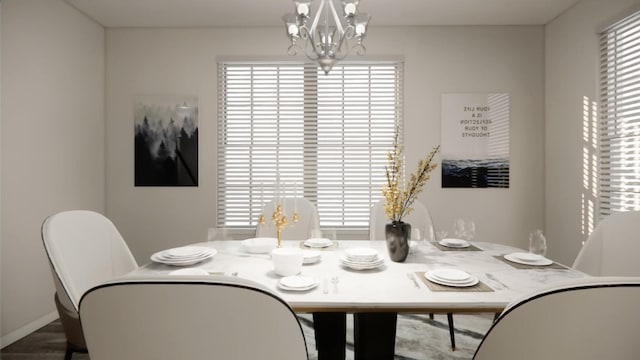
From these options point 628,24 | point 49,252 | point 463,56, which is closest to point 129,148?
point 49,252

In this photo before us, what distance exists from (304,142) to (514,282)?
244cm

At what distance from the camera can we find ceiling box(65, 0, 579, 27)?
2.91 meters

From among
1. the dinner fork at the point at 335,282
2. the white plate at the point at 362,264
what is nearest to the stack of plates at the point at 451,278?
the white plate at the point at 362,264

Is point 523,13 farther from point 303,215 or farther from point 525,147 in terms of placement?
point 303,215

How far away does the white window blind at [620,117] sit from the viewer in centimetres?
239

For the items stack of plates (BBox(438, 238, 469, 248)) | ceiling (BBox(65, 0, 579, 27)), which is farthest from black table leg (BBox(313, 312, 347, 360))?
ceiling (BBox(65, 0, 579, 27))

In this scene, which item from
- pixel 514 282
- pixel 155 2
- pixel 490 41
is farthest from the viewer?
pixel 490 41

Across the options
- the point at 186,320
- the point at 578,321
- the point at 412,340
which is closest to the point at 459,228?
the point at 412,340

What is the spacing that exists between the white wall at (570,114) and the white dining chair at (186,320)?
3.07 metres

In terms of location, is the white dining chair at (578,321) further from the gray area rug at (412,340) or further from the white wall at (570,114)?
the white wall at (570,114)

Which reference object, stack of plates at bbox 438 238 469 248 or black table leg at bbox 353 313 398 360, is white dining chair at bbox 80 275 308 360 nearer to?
black table leg at bbox 353 313 398 360

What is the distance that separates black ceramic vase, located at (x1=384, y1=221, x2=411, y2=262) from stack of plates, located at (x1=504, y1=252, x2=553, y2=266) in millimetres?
503

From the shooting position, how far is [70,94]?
297 cm

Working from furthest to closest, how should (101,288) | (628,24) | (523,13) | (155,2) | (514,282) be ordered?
(523,13)
(155,2)
(628,24)
(514,282)
(101,288)
